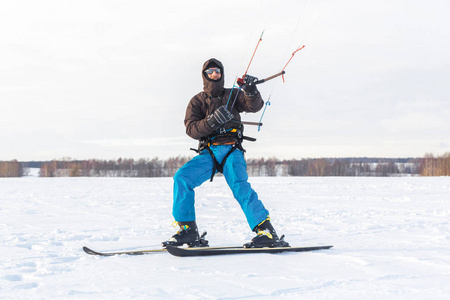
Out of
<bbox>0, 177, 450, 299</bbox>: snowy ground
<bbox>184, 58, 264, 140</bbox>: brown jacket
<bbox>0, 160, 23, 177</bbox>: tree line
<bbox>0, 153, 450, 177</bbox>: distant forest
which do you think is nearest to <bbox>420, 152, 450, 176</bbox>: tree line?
<bbox>0, 153, 450, 177</bbox>: distant forest

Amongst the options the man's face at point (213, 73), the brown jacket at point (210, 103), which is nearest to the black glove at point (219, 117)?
the brown jacket at point (210, 103)

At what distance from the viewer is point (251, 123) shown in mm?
4574

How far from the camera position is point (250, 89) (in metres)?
4.27

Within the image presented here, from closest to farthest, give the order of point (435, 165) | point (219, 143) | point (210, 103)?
point (219, 143) < point (210, 103) < point (435, 165)

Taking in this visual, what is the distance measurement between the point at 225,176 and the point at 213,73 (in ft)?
3.55

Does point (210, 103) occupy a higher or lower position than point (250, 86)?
lower

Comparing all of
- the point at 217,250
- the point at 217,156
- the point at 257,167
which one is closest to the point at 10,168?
the point at 257,167

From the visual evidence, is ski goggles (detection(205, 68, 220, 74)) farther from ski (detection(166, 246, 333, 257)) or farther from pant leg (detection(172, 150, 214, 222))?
ski (detection(166, 246, 333, 257))

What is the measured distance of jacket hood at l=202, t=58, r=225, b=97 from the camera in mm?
4480

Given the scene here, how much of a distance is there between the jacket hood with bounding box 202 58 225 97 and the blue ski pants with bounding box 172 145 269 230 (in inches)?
23.2

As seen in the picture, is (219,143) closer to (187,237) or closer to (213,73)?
(213,73)

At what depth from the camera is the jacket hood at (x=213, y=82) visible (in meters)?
4.48

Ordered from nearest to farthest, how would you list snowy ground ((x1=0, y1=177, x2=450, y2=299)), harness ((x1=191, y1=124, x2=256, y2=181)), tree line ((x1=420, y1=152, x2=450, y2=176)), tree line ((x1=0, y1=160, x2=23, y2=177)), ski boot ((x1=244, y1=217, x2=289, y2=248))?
snowy ground ((x1=0, y1=177, x2=450, y2=299)), ski boot ((x1=244, y1=217, x2=289, y2=248)), harness ((x1=191, y1=124, x2=256, y2=181)), tree line ((x1=420, y1=152, x2=450, y2=176)), tree line ((x1=0, y1=160, x2=23, y2=177))

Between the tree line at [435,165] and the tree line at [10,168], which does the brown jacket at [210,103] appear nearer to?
the tree line at [435,165]
